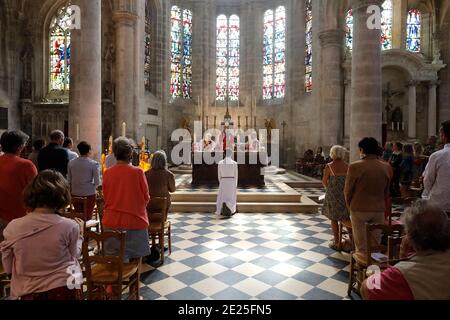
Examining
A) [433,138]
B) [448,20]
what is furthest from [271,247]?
[448,20]

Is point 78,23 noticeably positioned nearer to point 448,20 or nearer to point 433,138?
point 433,138

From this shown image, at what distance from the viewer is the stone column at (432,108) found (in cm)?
1688

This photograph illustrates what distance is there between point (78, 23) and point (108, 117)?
704 cm

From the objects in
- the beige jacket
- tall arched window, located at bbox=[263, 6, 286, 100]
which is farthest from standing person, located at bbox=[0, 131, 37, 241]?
tall arched window, located at bbox=[263, 6, 286, 100]

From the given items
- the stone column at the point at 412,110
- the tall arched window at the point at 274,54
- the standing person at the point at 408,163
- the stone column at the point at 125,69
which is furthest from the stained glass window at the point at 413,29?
the stone column at the point at 125,69

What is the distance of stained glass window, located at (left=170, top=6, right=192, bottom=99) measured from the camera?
21.9 meters

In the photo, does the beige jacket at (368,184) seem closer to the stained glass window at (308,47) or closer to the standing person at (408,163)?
the standing person at (408,163)

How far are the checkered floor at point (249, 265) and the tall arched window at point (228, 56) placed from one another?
55.5ft

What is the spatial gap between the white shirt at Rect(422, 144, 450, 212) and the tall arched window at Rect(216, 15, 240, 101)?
19724 millimetres

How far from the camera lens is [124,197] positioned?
3758 millimetres

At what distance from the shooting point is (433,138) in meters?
8.83

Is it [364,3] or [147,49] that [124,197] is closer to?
[364,3]

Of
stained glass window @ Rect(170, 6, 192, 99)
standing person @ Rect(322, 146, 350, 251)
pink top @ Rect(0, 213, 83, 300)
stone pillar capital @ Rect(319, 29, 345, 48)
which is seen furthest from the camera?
stained glass window @ Rect(170, 6, 192, 99)

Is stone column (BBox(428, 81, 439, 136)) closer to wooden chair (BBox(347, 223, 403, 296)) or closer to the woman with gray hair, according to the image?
wooden chair (BBox(347, 223, 403, 296))
